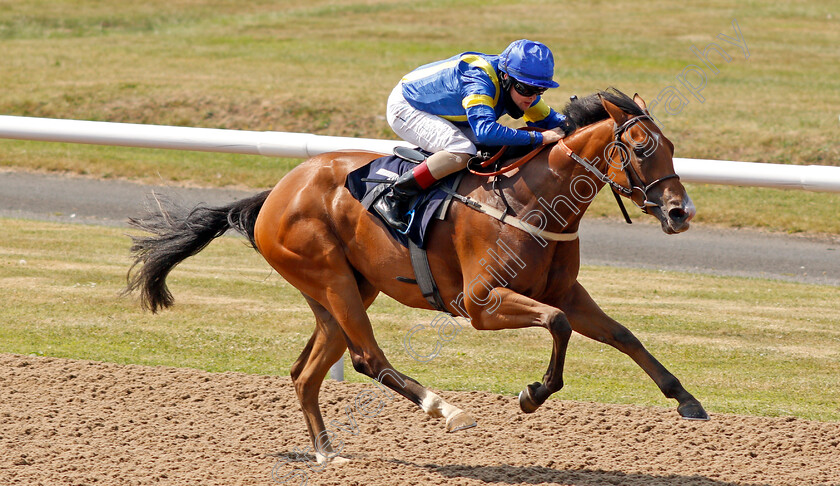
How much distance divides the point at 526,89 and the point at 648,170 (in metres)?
0.77

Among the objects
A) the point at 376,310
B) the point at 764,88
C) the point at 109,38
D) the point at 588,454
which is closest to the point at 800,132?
the point at 764,88

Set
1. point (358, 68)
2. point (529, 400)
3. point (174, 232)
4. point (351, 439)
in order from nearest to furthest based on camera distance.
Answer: point (529, 400), point (351, 439), point (174, 232), point (358, 68)

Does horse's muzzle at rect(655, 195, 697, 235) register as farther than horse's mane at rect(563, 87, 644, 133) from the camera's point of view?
No

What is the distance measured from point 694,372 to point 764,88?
11.6 metres

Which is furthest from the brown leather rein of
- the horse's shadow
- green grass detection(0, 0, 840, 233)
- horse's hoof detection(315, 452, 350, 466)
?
green grass detection(0, 0, 840, 233)

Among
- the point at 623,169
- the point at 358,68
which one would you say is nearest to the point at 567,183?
the point at 623,169

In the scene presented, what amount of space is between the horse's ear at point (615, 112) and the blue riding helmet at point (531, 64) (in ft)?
0.95

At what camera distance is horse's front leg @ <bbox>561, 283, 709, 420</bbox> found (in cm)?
448

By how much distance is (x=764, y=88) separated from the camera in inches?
672

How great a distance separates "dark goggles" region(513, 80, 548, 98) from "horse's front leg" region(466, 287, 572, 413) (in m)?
0.95

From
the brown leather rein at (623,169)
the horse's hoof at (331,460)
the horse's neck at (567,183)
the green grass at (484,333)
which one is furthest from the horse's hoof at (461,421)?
the green grass at (484,333)

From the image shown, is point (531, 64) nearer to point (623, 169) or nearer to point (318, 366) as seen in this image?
point (623, 169)

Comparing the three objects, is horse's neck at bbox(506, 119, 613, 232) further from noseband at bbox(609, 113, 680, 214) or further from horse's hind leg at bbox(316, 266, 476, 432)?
horse's hind leg at bbox(316, 266, 476, 432)

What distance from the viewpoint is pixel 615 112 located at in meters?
4.49
